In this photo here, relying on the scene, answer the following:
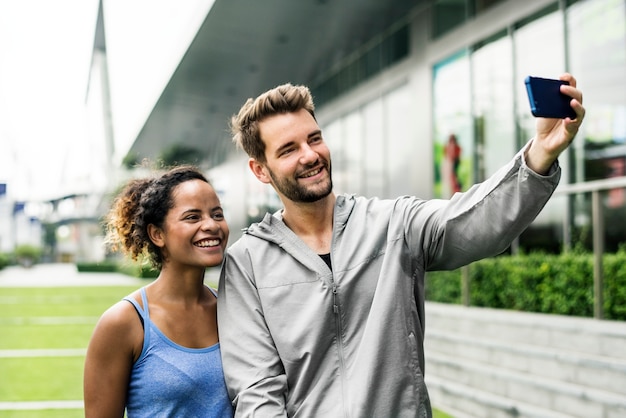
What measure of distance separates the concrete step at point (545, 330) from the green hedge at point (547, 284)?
0.25m

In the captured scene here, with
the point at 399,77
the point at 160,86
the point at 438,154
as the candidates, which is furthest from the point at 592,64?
the point at 160,86

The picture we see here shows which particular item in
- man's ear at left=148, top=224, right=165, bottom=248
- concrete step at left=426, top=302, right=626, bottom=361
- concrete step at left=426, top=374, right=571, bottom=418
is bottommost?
concrete step at left=426, top=374, right=571, bottom=418

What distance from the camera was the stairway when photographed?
484 cm

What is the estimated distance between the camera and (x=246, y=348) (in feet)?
7.55

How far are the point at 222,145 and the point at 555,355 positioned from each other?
3011cm

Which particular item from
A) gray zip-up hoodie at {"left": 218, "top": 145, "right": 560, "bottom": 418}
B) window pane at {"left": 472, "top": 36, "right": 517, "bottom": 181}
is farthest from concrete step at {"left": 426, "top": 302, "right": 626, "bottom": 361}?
window pane at {"left": 472, "top": 36, "right": 517, "bottom": 181}

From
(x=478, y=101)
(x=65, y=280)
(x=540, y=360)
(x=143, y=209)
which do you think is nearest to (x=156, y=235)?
(x=143, y=209)

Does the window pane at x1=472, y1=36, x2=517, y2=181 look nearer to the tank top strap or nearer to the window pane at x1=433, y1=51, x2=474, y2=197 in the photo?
the window pane at x1=433, y1=51, x2=474, y2=197

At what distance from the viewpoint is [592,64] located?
30.2 ft

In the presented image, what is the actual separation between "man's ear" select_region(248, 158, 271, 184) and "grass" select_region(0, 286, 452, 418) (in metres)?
4.03

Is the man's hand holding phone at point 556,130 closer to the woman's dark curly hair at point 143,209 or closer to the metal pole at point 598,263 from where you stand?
the woman's dark curly hair at point 143,209

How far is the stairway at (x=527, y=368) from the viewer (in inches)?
191

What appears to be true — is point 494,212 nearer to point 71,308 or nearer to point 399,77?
point 399,77

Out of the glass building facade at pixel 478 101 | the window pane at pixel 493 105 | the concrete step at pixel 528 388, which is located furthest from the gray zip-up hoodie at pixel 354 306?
the window pane at pixel 493 105
